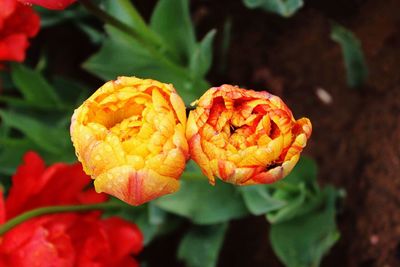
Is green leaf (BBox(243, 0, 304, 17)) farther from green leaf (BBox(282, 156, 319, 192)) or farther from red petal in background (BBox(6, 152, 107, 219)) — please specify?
red petal in background (BBox(6, 152, 107, 219))

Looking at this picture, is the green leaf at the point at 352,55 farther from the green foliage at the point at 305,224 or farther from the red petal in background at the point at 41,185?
the red petal in background at the point at 41,185

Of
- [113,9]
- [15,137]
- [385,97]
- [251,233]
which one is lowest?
[251,233]

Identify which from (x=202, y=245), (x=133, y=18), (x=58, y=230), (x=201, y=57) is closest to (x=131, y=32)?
(x=133, y=18)

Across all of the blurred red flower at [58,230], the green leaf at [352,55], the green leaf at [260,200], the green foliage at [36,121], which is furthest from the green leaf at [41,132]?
the green leaf at [352,55]

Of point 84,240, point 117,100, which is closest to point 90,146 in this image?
point 117,100

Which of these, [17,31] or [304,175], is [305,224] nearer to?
[304,175]

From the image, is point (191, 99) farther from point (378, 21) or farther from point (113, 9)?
point (378, 21)
